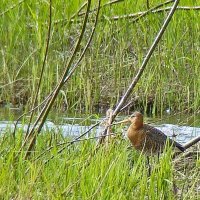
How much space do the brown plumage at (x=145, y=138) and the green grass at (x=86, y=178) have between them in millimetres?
620

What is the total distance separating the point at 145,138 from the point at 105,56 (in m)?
3.25

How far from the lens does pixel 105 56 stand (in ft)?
29.7

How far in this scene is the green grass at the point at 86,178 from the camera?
4449 mm

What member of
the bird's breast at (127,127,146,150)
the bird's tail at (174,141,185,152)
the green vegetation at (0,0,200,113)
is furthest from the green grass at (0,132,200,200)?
the green vegetation at (0,0,200,113)

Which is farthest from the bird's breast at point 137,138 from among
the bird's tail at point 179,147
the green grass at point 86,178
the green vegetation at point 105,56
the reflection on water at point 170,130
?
the green vegetation at point 105,56

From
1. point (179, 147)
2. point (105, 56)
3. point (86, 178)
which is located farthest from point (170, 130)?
point (86, 178)

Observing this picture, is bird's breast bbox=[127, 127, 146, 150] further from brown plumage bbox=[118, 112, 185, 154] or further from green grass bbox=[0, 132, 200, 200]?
green grass bbox=[0, 132, 200, 200]

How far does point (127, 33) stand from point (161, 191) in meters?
4.43

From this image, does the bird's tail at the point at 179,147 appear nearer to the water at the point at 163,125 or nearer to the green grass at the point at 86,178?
the green grass at the point at 86,178

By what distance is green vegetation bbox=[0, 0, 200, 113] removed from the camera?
28.1ft

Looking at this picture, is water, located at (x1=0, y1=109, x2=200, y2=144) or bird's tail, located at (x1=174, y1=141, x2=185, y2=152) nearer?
bird's tail, located at (x1=174, y1=141, x2=185, y2=152)

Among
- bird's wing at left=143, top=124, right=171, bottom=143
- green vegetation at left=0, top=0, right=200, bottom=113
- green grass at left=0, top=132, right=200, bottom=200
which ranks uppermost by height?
green vegetation at left=0, top=0, right=200, bottom=113

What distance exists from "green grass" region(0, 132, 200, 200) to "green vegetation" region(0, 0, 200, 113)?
3209 millimetres

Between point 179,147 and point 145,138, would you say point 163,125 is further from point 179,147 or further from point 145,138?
point 179,147
